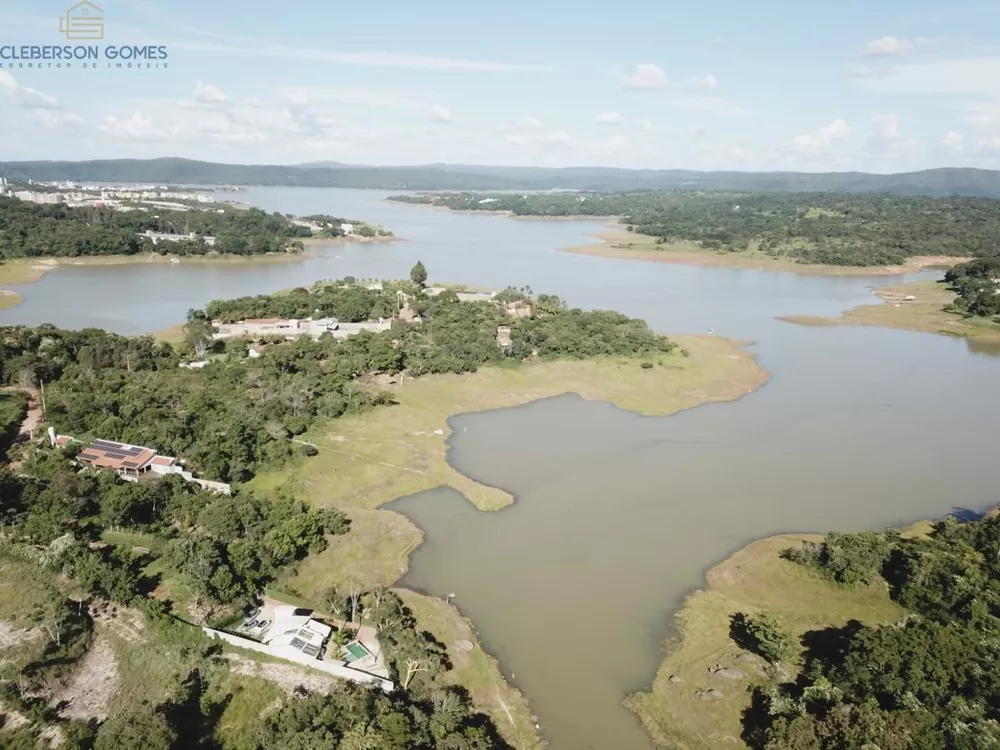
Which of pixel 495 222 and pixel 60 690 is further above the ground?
pixel 495 222

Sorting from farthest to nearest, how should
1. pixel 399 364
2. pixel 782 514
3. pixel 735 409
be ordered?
pixel 399 364
pixel 735 409
pixel 782 514

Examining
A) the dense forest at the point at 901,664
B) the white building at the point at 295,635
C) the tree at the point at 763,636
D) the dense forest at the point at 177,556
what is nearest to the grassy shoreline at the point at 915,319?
the dense forest at the point at 177,556

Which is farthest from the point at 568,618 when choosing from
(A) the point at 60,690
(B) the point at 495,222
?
(B) the point at 495,222

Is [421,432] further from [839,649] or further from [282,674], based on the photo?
[839,649]

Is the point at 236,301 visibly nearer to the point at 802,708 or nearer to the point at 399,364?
the point at 399,364

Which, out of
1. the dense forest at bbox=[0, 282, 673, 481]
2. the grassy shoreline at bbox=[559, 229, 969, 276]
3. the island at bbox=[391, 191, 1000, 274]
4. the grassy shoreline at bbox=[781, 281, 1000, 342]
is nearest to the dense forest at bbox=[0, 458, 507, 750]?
the dense forest at bbox=[0, 282, 673, 481]

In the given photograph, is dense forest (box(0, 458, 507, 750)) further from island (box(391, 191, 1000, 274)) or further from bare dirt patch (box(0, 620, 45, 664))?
island (box(391, 191, 1000, 274))
